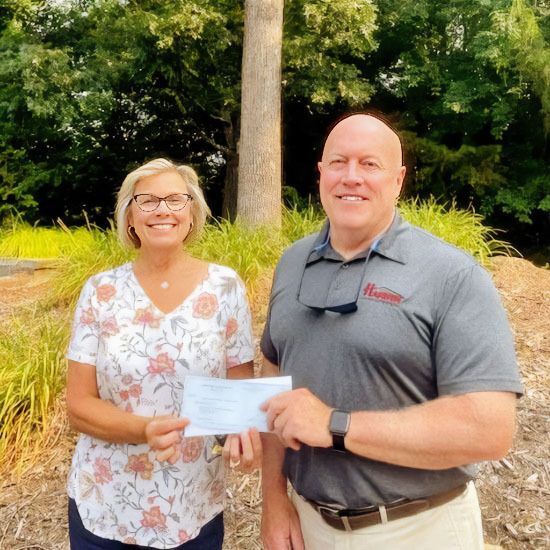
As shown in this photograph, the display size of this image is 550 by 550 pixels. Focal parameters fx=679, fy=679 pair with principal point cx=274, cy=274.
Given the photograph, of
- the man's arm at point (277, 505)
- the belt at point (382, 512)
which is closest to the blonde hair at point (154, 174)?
the man's arm at point (277, 505)

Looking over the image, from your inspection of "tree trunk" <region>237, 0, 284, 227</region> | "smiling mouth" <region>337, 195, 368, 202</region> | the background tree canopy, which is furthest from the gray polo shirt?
the background tree canopy

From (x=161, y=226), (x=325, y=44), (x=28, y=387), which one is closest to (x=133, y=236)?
(x=161, y=226)

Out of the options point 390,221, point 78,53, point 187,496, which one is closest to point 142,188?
point 390,221

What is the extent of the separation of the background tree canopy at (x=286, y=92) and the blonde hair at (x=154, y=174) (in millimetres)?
6844

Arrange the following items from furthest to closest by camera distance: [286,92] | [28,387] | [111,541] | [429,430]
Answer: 1. [286,92]
2. [28,387]
3. [111,541]
4. [429,430]

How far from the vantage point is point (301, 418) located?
1.67 meters

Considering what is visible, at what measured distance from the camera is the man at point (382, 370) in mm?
1581

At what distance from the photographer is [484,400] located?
5.09 feet

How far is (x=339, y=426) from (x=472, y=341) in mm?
374

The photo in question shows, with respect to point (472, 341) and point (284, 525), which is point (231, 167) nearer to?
point (284, 525)

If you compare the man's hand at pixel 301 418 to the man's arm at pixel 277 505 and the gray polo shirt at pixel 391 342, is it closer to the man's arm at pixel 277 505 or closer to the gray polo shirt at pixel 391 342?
the gray polo shirt at pixel 391 342

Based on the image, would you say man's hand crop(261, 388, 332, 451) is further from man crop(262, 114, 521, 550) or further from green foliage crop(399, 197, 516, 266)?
green foliage crop(399, 197, 516, 266)

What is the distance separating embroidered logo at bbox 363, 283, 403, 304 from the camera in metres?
1.68

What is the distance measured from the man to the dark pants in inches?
14.6
